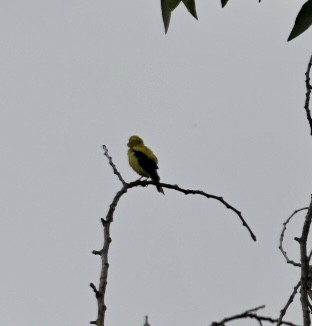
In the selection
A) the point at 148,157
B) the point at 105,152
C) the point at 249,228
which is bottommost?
the point at 249,228

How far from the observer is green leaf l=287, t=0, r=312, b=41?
242 cm

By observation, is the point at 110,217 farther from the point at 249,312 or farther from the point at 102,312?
the point at 249,312

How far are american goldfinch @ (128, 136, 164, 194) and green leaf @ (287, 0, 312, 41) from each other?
29.4 feet

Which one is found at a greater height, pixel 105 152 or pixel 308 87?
pixel 105 152

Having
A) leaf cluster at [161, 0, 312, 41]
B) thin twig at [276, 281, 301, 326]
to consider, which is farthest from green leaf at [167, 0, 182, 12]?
thin twig at [276, 281, 301, 326]

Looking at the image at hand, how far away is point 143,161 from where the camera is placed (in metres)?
11.8

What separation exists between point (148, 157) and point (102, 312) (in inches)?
383

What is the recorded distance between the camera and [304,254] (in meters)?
2.64

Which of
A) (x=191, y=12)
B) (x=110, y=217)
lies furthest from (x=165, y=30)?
(x=110, y=217)

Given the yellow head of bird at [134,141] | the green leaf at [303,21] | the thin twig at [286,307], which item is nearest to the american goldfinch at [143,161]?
the yellow head of bird at [134,141]

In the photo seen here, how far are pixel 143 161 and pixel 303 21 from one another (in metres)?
9.34

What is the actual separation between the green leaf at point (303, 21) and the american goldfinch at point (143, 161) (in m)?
8.98

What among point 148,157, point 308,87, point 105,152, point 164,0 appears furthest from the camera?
point 148,157

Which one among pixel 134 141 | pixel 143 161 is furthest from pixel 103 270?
pixel 134 141
